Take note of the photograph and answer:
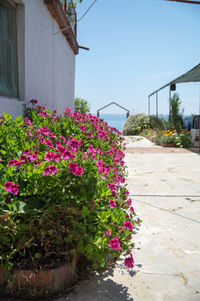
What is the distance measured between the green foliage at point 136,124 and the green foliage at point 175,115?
4337mm

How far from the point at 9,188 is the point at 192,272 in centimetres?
142

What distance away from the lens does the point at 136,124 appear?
17016 millimetres

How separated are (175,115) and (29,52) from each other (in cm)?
868

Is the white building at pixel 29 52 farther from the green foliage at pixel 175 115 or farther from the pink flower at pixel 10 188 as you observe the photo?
the green foliage at pixel 175 115

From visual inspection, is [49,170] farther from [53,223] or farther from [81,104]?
[81,104]

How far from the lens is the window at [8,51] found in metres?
3.99

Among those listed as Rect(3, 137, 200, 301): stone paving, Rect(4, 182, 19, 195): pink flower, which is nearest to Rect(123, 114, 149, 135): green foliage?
Rect(3, 137, 200, 301): stone paving

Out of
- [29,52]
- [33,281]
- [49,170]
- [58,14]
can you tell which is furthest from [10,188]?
[58,14]

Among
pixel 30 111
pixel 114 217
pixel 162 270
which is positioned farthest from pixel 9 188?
pixel 30 111

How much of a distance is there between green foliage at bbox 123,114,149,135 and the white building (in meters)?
10.3

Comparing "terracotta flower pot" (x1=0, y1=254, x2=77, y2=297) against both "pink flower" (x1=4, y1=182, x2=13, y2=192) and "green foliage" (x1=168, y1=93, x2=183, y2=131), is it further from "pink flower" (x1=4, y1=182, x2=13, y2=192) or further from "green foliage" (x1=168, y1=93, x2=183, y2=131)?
"green foliage" (x1=168, y1=93, x2=183, y2=131)

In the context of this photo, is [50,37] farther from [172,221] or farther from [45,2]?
[172,221]

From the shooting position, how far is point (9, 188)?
5.24ft

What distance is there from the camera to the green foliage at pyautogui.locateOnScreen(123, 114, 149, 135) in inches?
663
